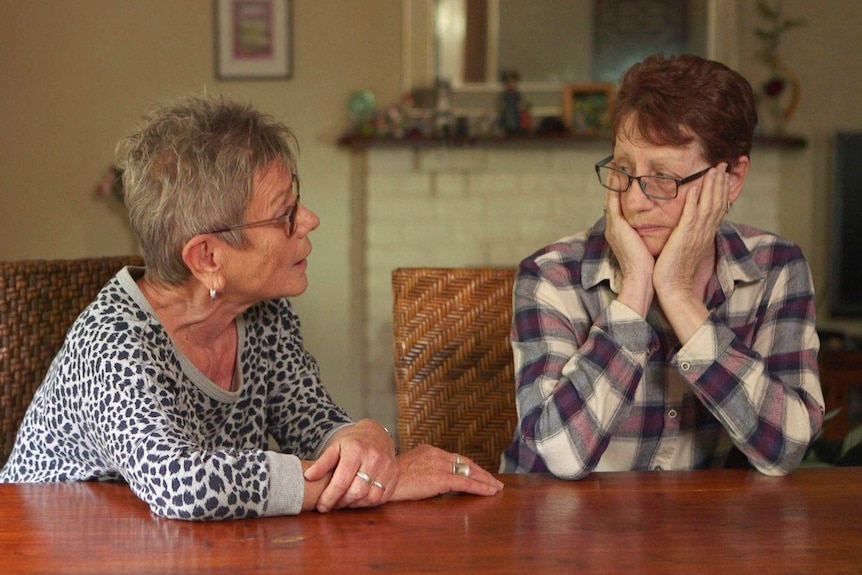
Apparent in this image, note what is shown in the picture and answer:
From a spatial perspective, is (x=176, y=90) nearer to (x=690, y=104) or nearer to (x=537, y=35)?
(x=537, y=35)

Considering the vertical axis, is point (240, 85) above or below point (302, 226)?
above

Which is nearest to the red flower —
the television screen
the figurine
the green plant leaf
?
the television screen

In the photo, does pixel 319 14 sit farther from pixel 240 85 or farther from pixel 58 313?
pixel 58 313

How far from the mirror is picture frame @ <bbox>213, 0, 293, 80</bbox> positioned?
0.55 meters

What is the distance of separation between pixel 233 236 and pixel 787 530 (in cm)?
85

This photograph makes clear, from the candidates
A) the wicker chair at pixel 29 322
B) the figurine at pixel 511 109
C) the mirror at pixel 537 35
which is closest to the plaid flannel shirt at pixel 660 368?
the wicker chair at pixel 29 322

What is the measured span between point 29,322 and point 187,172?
0.52m

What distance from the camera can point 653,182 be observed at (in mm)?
1656

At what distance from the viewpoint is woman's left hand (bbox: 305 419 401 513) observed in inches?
49.4

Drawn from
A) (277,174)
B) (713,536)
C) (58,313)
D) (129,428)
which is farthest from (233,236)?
(713,536)

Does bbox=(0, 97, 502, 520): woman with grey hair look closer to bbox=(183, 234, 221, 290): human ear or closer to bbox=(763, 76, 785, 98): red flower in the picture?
bbox=(183, 234, 221, 290): human ear

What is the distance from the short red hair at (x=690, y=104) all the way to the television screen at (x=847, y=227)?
322 centimetres

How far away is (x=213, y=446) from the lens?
5.36ft

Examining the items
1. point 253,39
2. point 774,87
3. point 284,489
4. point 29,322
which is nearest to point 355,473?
point 284,489
